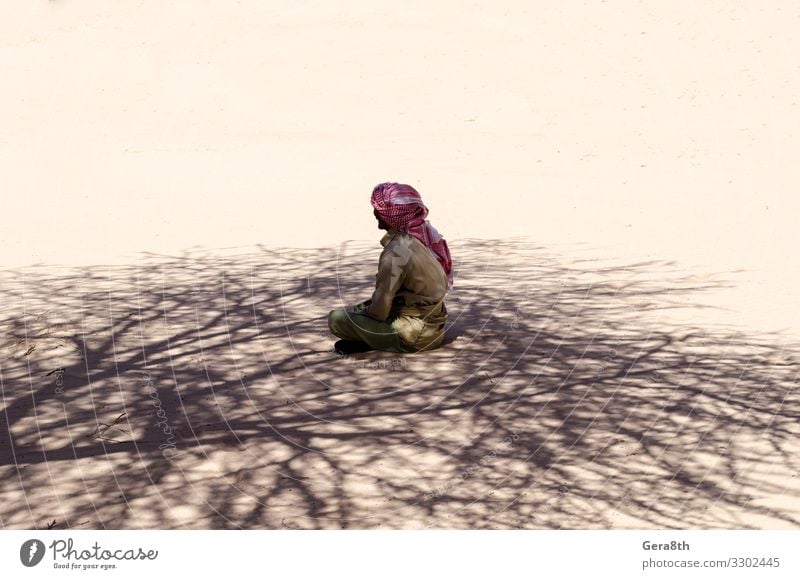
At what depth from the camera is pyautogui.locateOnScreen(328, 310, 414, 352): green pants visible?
6789mm

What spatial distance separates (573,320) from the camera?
766 centimetres

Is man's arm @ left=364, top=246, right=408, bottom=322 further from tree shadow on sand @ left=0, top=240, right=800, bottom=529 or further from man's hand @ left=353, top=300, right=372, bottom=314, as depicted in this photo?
tree shadow on sand @ left=0, top=240, right=800, bottom=529

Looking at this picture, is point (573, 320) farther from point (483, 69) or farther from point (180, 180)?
point (483, 69)

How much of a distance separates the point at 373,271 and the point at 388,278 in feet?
8.57

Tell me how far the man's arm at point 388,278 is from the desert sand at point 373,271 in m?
0.43

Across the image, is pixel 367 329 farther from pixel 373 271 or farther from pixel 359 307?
pixel 373 271

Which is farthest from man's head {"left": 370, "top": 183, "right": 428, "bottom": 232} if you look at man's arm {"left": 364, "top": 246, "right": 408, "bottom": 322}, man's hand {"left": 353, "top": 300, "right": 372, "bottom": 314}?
man's hand {"left": 353, "top": 300, "right": 372, "bottom": 314}

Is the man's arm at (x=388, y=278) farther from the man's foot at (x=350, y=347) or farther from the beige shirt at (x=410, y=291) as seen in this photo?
the man's foot at (x=350, y=347)

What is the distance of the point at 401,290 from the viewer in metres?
6.81


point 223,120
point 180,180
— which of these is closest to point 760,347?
point 180,180

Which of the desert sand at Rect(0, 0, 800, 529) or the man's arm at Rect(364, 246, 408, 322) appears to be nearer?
the desert sand at Rect(0, 0, 800, 529)

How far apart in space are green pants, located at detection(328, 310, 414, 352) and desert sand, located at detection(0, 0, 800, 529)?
0.67ft

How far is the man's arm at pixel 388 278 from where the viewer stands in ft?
21.6

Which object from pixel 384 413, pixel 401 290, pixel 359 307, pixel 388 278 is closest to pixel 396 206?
pixel 388 278
